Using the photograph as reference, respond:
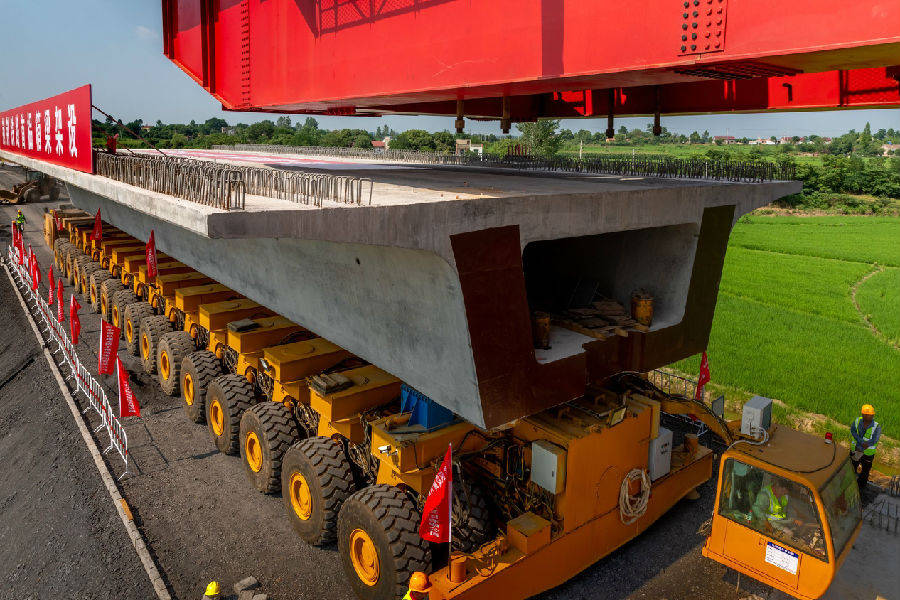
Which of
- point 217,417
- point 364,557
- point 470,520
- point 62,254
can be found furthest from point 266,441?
point 62,254

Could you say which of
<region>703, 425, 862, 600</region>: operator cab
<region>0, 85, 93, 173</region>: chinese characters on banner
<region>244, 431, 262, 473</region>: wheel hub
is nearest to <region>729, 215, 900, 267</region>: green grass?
<region>703, 425, 862, 600</region>: operator cab

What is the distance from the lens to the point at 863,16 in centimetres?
430

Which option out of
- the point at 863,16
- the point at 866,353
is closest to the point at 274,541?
the point at 863,16

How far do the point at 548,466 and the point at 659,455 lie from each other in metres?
2.35

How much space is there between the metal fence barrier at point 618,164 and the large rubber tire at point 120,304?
9.54m

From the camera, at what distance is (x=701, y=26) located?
5.09 metres

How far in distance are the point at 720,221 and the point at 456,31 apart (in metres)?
6.02

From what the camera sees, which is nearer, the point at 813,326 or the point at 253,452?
the point at 253,452

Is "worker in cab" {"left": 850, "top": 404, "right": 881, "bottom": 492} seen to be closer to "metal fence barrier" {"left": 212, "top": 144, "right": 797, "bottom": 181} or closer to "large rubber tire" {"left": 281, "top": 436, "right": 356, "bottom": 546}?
"metal fence barrier" {"left": 212, "top": 144, "right": 797, "bottom": 181}

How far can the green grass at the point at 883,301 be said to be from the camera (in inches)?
903

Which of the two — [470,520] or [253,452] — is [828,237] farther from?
[253,452]

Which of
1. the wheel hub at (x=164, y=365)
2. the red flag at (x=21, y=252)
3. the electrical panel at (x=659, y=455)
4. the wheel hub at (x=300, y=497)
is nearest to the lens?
the electrical panel at (x=659, y=455)

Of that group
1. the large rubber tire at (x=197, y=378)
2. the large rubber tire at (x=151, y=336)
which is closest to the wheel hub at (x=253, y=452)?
the large rubber tire at (x=197, y=378)

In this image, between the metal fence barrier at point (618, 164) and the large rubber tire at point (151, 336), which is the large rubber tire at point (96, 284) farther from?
the metal fence barrier at point (618, 164)
